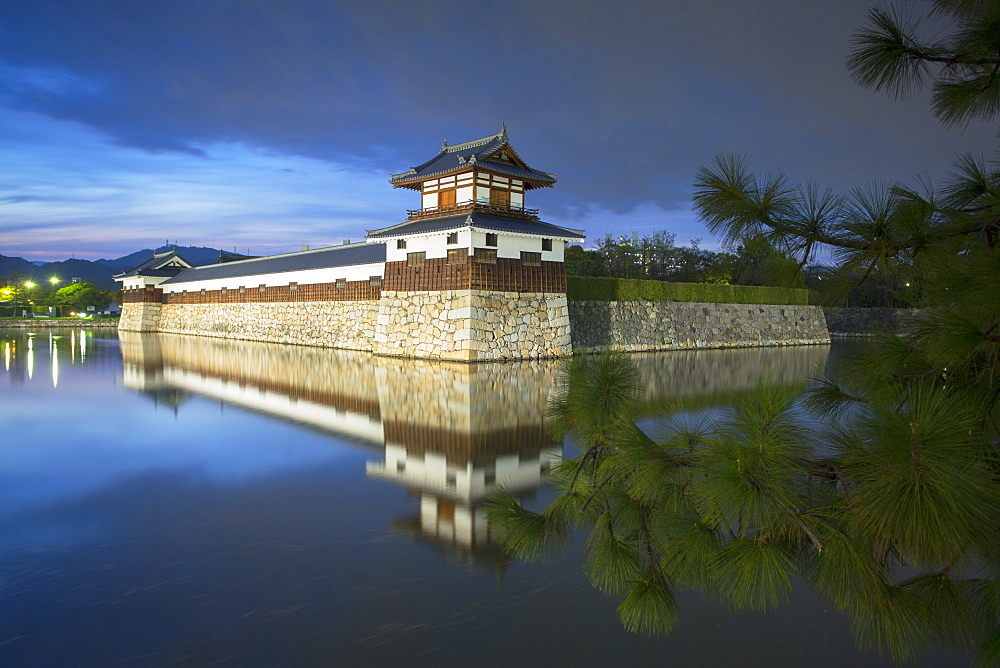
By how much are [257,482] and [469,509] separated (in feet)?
7.62

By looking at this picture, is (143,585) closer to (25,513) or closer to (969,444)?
(25,513)

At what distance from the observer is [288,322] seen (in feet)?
84.7

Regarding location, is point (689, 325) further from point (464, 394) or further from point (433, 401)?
point (433, 401)

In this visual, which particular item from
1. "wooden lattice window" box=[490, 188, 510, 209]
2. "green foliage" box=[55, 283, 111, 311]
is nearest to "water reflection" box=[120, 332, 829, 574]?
"wooden lattice window" box=[490, 188, 510, 209]

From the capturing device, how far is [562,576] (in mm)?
3836

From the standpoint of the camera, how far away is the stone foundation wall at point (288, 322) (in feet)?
73.2

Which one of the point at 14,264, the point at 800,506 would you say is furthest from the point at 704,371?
the point at 14,264

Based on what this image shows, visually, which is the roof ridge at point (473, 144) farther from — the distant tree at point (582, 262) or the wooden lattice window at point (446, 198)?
the distant tree at point (582, 262)

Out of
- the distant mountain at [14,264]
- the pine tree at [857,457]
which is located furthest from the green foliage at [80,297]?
the distant mountain at [14,264]

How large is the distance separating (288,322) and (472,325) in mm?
12145

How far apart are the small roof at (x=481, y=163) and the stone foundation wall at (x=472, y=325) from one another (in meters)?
3.81

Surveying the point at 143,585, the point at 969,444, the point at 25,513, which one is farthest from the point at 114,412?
the point at 969,444

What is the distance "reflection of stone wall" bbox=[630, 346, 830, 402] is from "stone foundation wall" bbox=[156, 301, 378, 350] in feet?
34.2

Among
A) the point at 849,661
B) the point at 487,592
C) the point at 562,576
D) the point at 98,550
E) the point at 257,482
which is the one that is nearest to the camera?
the point at 849,661
